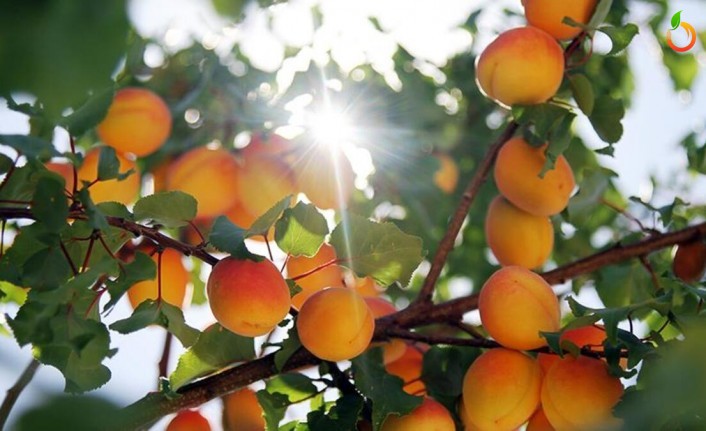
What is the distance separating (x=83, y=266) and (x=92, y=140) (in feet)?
3.03

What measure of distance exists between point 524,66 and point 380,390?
532mm

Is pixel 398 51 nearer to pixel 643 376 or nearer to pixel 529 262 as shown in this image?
pixel 529 262

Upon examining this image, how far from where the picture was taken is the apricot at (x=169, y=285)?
1.44m

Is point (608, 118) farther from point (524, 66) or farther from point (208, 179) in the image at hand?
point (208, 179)

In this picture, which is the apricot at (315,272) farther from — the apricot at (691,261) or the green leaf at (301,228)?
the apricot at (691,261)

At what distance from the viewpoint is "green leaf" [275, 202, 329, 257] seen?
1.12 metres

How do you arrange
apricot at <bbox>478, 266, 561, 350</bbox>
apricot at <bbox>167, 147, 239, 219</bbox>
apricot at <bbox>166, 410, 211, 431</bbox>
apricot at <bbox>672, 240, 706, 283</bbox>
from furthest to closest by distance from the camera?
apricot at <bbox>167, 147, 239, 219</bbox>
apricot at <bbox>672, 240, 706, 283</bbox>
apricot at <bbox>166, 410, 211, 431</bbox>
apricot at <bbox>478, 266, 561, 350</bbox>

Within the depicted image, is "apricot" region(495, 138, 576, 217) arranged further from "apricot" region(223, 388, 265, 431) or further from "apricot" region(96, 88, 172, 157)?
"apricot" region(96, 88, 172, 157)

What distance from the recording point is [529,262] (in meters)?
1.52

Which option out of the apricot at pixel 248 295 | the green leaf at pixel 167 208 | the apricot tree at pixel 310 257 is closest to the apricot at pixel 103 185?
the apricot tree at pixel 310 257

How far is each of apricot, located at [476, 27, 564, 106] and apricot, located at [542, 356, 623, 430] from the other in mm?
451

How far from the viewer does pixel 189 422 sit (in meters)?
1.25

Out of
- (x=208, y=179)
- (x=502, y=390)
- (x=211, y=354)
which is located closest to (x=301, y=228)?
(x=211, y=354)

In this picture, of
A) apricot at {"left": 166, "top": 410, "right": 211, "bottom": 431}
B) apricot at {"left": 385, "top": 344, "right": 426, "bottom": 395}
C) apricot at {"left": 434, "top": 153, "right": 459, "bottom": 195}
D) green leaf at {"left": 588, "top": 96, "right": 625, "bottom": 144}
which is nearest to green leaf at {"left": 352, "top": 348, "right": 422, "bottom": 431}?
apricot at {"left": 385, "top": 344, "right": 426, "bottom": 395}
